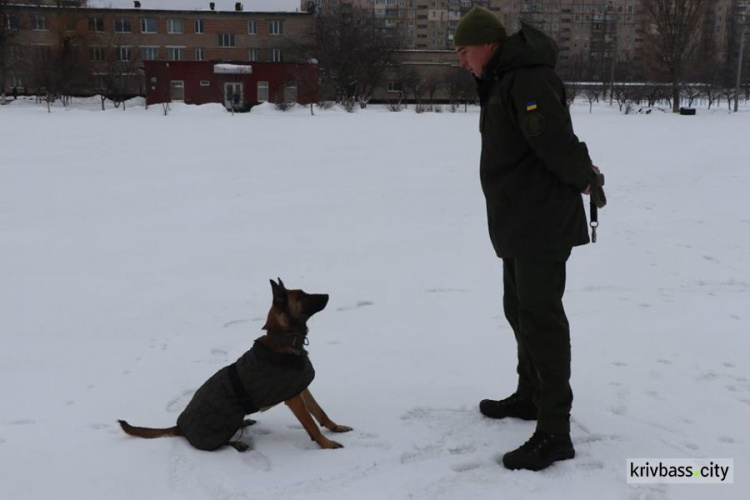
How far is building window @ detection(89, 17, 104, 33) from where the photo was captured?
55.8 meters

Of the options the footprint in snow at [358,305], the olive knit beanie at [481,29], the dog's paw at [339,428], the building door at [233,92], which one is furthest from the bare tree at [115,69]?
the olive knit beanie at [481,29]

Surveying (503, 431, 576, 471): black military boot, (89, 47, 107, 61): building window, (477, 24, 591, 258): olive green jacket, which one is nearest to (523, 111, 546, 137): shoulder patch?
(477, 24, 591, 258): olive green jacket

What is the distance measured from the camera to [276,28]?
5762 centimetres

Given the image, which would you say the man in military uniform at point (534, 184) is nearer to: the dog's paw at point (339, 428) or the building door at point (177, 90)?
the dog's paw at point (339, 428)

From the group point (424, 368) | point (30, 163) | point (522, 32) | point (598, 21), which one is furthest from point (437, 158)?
point (598, 21)

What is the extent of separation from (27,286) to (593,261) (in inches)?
210

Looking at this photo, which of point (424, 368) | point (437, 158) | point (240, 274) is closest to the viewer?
point (424, 368)

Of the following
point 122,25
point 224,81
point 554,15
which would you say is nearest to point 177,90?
point 224,81

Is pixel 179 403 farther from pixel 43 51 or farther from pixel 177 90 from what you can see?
pixel 43 51

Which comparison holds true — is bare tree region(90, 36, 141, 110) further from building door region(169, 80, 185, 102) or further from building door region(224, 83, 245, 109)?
building door region(224, 83, 245, 109)

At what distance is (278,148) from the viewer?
1709 centimetres

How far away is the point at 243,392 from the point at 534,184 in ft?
5.02

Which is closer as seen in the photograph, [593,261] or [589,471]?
[589,471]

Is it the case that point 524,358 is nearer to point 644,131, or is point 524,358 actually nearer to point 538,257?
point 538,257
